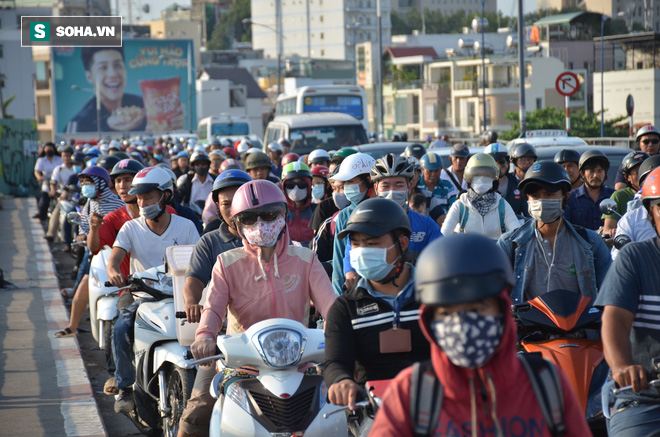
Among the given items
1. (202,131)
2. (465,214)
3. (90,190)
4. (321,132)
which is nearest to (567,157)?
(465,214)

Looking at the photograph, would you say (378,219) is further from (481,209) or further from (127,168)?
(127,168)

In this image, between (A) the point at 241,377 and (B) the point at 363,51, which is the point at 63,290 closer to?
(A) the point at 241,377

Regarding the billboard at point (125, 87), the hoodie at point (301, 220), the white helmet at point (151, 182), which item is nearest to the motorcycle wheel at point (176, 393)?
the white helmet at point (151, 182)

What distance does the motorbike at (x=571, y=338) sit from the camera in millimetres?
4754

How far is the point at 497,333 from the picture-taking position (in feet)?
8.25

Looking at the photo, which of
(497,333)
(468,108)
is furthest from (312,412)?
(468,108)

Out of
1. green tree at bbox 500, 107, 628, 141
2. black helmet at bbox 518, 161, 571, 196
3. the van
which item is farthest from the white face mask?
green tree at bbox 500, 107, 628, 141

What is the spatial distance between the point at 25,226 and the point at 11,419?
16618 millimetres

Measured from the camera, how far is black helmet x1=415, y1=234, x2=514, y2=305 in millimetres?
2514

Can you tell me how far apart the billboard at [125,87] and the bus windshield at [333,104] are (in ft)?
238

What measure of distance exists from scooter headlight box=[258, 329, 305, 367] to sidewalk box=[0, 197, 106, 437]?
9.52 ft

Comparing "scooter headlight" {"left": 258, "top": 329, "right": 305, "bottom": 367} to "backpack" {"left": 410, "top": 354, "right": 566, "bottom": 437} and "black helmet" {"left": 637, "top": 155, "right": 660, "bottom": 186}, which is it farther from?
"black helmet" {"left": 637, "top": 155, "right": 660, "bottom": 186}

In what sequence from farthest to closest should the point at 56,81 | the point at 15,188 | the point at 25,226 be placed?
the point at 56,81
the point at 15,188
the point at 25,226

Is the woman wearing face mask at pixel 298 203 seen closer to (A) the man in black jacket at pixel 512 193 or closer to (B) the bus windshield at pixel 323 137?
(A) the man in black jacket at pixel 512 193
